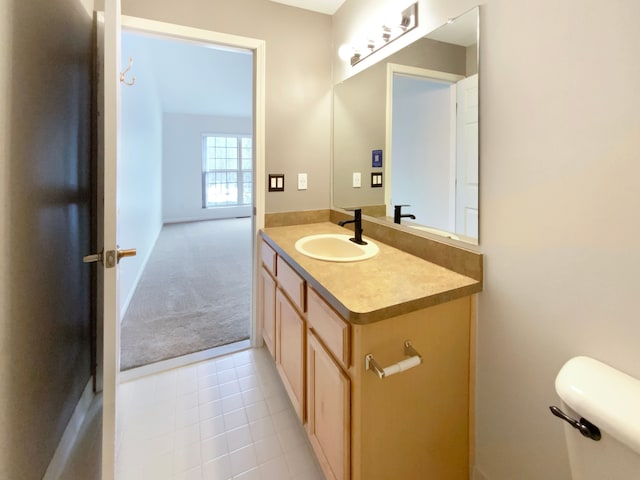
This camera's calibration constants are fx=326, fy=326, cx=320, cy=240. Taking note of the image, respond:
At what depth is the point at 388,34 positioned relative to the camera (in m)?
1.69

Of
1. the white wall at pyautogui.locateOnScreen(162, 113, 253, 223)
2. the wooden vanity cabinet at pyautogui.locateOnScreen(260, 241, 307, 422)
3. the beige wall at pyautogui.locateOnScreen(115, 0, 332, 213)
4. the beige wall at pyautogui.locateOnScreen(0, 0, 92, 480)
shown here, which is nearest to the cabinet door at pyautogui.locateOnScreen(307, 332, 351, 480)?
the wooden vanity cabinet at pyautogui.locateOnScreen(260, 241, 307, 422)

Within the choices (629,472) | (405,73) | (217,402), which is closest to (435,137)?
(405,73)

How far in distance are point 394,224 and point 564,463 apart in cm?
113

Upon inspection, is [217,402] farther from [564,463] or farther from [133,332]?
[564,463]

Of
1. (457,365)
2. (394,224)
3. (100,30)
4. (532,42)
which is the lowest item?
(457,365)

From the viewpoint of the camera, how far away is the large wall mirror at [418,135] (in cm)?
127

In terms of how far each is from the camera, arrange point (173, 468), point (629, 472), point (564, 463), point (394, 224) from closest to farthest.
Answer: point (629, 472), point (564, 463), point (173, 468), point (394, 224)

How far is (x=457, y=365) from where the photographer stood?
1.22 metres

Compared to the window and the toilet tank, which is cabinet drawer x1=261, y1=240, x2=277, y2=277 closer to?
the toilet tank

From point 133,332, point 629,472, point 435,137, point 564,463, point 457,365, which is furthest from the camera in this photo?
point 133,332

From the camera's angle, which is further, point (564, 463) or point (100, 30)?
point (100, 30)

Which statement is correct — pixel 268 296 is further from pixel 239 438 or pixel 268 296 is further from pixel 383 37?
pixel 383 37

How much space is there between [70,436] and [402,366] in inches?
62.4

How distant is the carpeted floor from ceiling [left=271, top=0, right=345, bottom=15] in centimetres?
234
